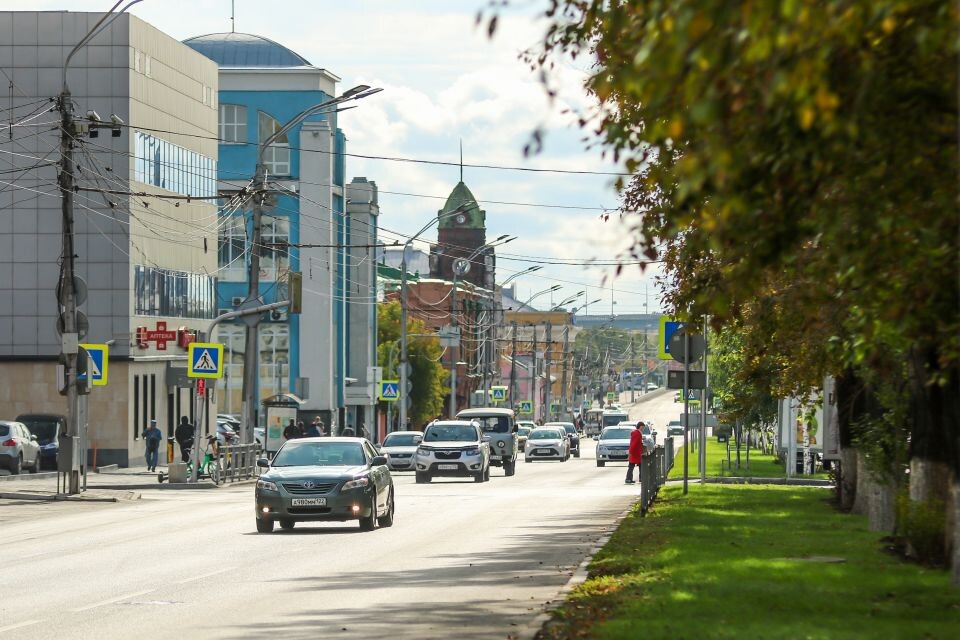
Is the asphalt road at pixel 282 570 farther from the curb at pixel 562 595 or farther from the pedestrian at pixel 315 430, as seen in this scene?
the pedestrian at pixel 315 430

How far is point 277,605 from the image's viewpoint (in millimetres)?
15766

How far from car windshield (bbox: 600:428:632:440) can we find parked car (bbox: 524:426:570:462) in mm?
4264

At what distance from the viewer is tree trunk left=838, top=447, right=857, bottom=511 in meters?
29.8

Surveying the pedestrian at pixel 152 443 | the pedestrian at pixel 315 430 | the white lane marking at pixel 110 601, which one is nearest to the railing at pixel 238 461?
the pedestrian at pixel 152 443

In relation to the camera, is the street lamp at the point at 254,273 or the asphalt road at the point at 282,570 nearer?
the asphalt road at the point at 282,570

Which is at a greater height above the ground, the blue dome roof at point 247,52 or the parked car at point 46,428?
the blue dome roof at point 247,52

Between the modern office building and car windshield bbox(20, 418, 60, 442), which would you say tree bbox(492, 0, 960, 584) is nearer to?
car windshield bbox(20, 418, 60, 442)

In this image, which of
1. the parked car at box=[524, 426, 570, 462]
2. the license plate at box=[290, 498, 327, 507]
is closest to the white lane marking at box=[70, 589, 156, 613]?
the license plate at box=[290, 498, 327, 507]

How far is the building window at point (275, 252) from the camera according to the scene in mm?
92938

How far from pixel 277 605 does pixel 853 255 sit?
6.82 m

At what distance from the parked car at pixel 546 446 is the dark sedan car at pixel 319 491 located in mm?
50739

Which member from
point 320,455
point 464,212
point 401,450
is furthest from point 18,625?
point 464,212

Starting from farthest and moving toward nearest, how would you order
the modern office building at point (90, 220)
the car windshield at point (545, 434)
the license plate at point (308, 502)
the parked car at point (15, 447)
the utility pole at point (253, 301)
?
1. the car windshield at point (545, 434)
2. the modern office building at point (90, 220)
3. the parked car at point (15, 447)
4. the utility pole at point (253, 301)
5. the license plate at point (308, 502)

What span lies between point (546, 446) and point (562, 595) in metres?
62.5
